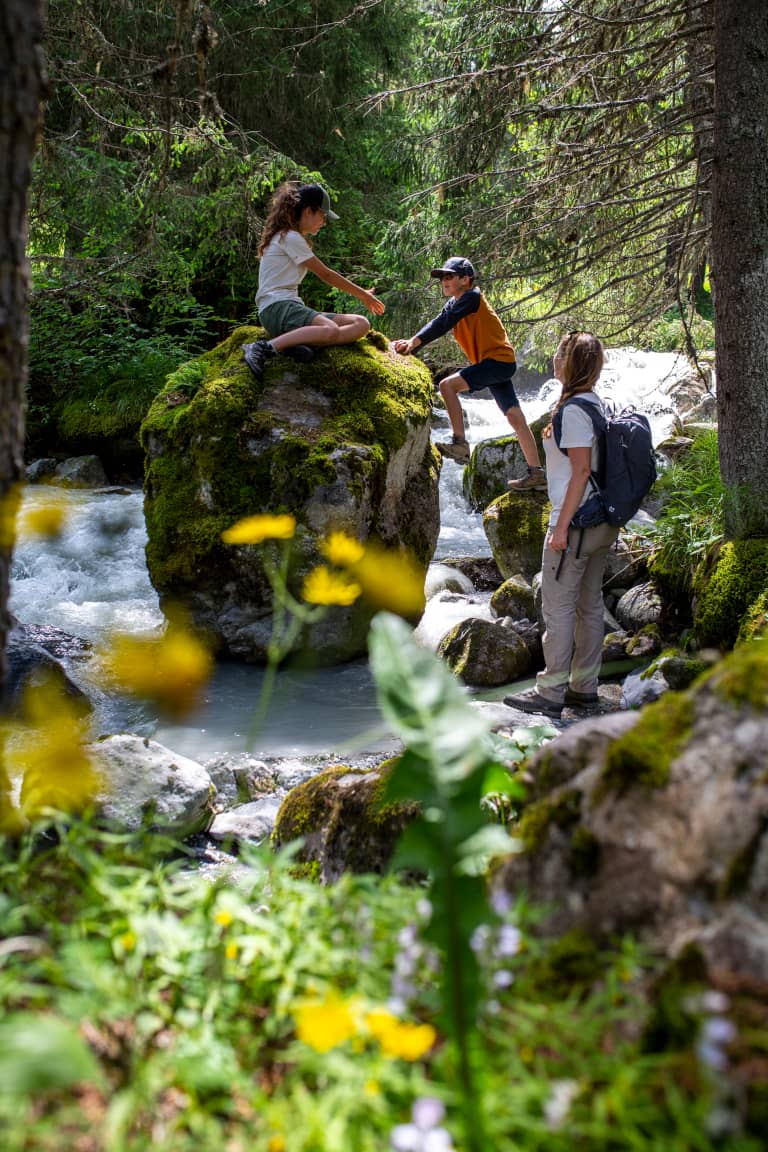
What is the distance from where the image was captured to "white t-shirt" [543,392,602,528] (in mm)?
4941

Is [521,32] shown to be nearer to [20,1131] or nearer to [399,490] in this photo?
[399,490]

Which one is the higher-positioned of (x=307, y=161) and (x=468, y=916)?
(x=307, y=161)

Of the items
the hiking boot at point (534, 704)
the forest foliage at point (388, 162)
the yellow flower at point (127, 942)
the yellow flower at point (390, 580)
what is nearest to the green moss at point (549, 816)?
the yellow flower at point (127, 942)

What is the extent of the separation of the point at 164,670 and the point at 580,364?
3.08 meters

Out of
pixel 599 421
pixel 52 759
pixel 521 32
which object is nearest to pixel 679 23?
pixel 521 32

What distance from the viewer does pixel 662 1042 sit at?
1047mm

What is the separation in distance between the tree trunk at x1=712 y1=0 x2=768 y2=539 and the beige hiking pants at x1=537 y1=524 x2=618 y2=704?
1.11 m

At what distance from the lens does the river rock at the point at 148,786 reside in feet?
12.2

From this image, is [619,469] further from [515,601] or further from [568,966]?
[568,966]

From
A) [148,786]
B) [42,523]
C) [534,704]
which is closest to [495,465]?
[534,704]

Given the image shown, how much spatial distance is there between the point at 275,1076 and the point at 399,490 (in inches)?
232

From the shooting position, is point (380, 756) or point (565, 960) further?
point (380, 756)

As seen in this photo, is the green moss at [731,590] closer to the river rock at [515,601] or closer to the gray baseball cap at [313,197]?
the river rock at [515,601]

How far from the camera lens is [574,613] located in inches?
216
